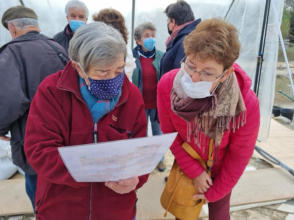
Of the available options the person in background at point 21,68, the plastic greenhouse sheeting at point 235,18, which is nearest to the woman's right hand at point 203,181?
the person in background at point 21,68

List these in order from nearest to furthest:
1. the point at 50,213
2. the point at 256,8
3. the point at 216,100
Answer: the point at 50,213
the point at 216,100
the point at 256,8

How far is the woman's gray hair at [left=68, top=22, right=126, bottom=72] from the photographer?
2.85 feet

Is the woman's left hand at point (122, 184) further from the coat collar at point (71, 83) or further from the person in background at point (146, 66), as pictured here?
the person in background at point (146, 66)

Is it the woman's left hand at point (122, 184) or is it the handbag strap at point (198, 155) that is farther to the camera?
the handbag strap at point (198, 155)

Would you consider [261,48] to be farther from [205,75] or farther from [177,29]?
[205,75]

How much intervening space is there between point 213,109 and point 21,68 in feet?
3.74

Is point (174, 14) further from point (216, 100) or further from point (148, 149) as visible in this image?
point (148, 149)

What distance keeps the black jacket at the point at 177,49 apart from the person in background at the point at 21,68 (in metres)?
1.11

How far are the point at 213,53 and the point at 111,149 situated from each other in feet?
2.01

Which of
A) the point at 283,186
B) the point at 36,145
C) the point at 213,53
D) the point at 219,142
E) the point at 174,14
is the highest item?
the point at 174,14

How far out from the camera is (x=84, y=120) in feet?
3.13

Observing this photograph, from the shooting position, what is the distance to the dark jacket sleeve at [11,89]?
4.27 ft

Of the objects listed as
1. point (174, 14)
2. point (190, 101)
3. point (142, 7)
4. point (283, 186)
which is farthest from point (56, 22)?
point (283, 186)

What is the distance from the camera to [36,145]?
2.97ft
